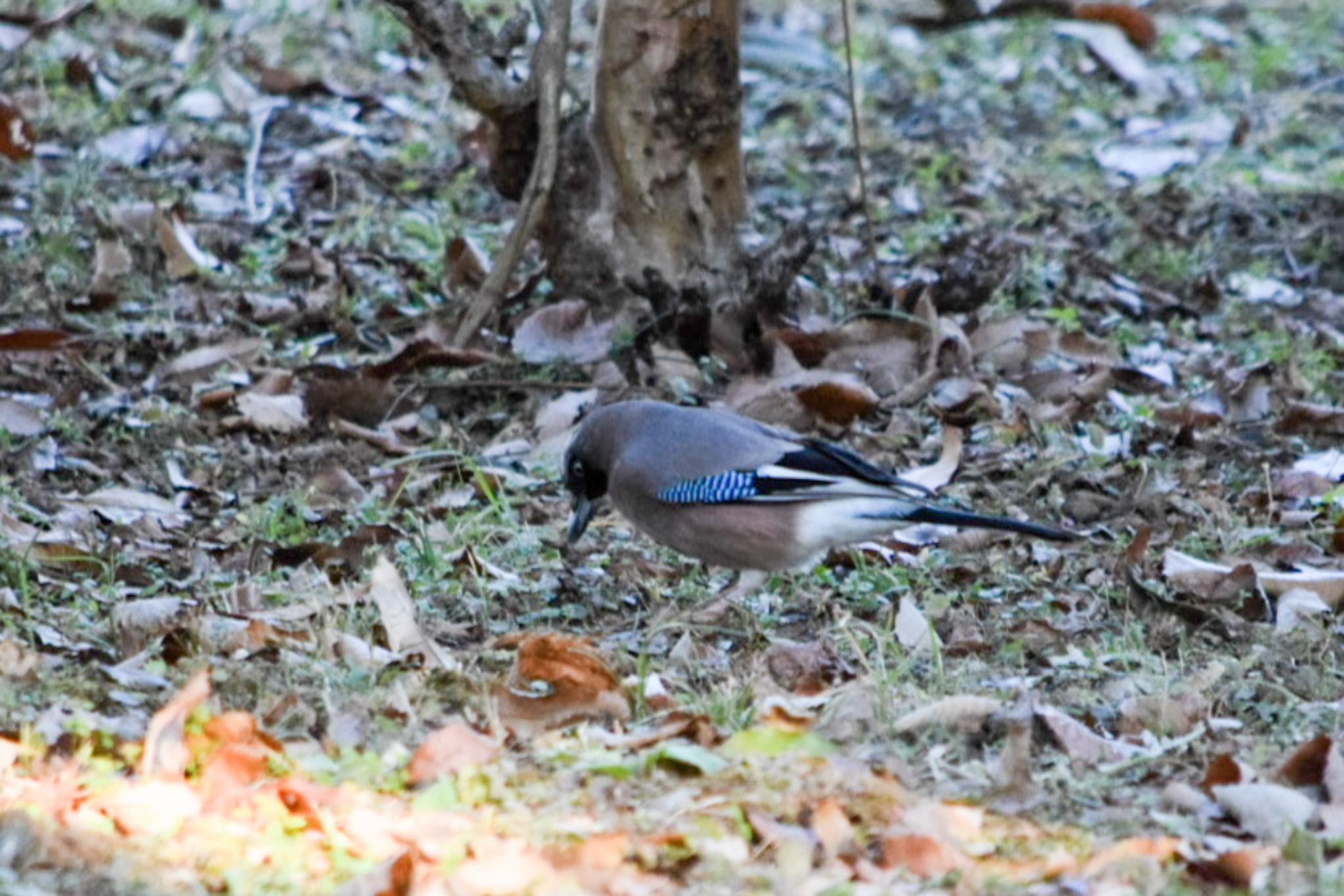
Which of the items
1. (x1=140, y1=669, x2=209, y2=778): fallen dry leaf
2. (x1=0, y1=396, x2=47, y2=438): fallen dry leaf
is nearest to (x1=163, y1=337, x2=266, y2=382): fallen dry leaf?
(x1=0, y1=396, x2=47, y2=438): fallen dry leaf

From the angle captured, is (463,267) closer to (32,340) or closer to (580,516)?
(32,340)

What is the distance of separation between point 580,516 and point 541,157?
5.07ft

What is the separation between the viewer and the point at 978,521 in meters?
5.09

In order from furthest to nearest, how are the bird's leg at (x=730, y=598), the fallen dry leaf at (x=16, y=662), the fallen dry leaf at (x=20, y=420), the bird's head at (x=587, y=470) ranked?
the fallen dry leaf at (x=20, y=420), the bird's head at (x=587, y=470), the bird's leg at (x=730, y=598), the fallen dry leaf at (x=16, y=662)

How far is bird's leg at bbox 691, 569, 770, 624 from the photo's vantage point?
503cm

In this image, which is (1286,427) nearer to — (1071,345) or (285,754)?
(1071,345)

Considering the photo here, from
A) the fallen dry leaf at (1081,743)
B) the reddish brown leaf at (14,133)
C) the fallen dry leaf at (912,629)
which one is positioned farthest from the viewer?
the reddish brown leaf at (14,133)

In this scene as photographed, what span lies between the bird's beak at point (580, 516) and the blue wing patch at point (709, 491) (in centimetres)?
26

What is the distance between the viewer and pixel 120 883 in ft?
9.70

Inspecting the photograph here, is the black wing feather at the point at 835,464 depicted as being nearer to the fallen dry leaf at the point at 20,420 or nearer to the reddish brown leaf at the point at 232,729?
the reddish brown leaf at the point at 232,729

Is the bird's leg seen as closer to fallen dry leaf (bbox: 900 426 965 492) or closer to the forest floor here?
the forest floor

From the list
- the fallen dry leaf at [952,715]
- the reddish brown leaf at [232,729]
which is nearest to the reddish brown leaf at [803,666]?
the fallen dry leaf at [952,715]

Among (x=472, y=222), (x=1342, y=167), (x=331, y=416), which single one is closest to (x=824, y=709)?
(x=331, y=416)

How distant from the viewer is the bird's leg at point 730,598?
5.03 metres
